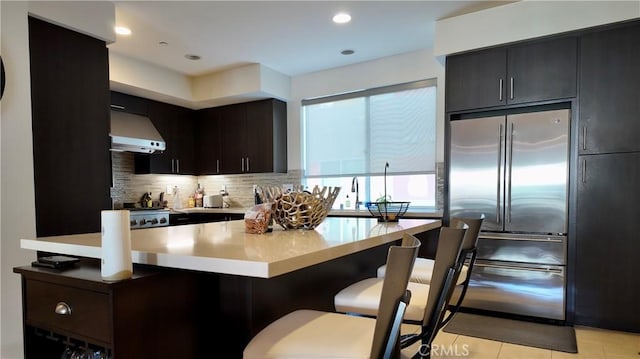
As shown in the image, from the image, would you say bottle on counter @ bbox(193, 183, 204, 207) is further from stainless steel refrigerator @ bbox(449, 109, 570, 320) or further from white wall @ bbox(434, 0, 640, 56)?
white wall @ bbox(434, 0, 640, 56)

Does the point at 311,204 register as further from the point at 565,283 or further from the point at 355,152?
the point at 355,152

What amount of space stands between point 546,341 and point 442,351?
2.64 feet

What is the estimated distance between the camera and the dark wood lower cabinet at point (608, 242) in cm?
276

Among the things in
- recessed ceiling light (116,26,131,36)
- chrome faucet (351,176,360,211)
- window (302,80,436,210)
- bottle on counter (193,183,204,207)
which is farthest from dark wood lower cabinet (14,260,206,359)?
bottle on counter (193,183,204,207)

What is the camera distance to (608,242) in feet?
9.30

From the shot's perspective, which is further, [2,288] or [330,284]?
[2,288]

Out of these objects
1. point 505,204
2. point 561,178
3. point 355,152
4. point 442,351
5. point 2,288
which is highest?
point 355,152

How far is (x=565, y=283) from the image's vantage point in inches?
116

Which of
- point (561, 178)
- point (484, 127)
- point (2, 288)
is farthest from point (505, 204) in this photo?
point (2, 288)

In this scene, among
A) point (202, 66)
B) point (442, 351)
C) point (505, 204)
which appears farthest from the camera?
point (202, 66)

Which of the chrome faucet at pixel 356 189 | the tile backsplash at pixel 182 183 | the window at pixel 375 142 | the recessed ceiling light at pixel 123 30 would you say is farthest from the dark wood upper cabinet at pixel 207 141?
the chrome faucet at pixel 356 189

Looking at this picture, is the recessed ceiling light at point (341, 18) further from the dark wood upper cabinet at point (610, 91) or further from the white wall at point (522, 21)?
the dark wood upper cabinet at point (610, 91)

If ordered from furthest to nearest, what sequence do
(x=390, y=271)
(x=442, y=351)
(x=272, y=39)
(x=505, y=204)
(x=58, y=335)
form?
(x=272, y=39), (x=505, y=204), (x=442, y=351), (x=58, y=335), (x=390, y=271)

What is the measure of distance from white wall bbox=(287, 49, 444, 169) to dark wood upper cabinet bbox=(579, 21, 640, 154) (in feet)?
4.45
